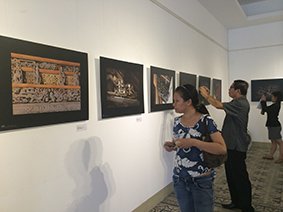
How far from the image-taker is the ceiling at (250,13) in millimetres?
6703

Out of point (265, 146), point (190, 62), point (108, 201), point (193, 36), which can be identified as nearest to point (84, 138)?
point (108, 201)

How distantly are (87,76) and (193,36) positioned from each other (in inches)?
142

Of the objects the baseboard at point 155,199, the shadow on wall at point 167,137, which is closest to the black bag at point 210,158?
the baseboard at point 155,199

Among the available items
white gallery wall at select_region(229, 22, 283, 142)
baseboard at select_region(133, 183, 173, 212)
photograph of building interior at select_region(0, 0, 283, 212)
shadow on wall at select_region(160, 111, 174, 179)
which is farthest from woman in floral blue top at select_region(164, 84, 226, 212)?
white gallery wall at select_region(229, 22, 283, 142)

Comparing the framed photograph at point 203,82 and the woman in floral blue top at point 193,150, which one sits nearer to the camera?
the woman in floral blue top at point 193,150

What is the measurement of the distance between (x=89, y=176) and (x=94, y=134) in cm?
45

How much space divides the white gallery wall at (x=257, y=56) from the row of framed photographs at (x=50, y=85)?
20.7ft

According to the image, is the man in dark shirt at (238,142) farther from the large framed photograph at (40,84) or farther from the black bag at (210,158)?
the large framed photograph at (40,84)

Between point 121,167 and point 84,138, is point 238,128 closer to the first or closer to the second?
point 121,167

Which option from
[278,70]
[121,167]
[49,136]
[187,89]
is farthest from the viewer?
[278,70]

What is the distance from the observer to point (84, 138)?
8.60ft

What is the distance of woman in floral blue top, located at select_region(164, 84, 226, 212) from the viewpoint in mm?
1952

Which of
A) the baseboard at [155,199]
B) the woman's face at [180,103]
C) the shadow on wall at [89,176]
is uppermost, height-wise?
the woman's face at [180,103]

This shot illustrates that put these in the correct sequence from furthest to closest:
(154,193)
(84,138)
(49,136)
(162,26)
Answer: (162,26), (154,193), (84,138), (49,136)
